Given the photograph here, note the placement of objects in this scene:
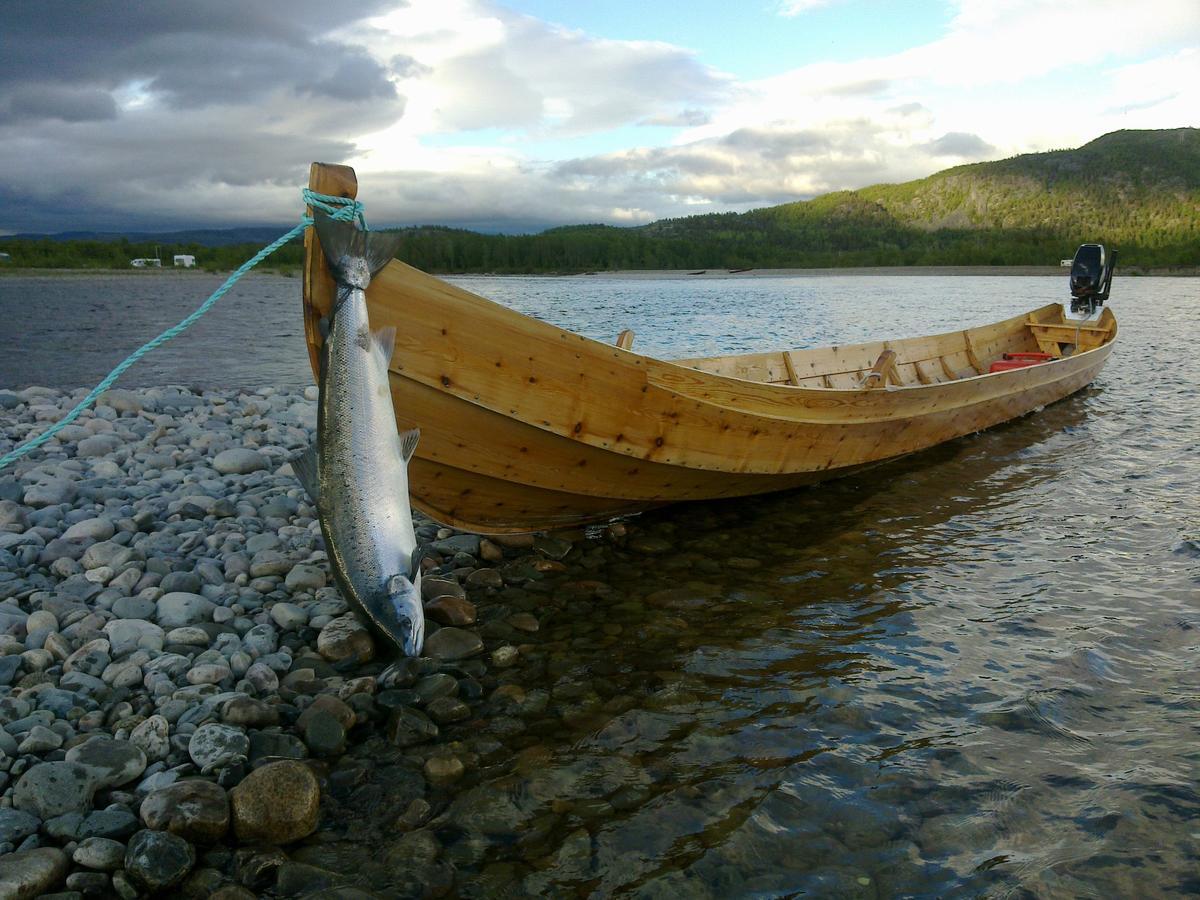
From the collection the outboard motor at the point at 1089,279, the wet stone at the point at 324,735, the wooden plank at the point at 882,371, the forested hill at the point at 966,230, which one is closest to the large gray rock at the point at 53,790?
the wet stone at the point at 324,735

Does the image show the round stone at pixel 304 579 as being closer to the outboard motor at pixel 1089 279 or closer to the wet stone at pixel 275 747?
the wet stone at pixel 275 747

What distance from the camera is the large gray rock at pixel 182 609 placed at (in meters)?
5.31

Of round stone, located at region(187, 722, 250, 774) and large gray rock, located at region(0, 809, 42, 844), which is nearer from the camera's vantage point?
large gray rock, located at region(0, 809, 42, 844)

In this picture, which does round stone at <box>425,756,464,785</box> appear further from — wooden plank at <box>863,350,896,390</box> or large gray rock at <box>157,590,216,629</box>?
wooden plank at <box>863,350,896,390</box>

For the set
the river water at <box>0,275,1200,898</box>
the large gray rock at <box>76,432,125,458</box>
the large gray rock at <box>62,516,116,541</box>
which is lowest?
the river water at <box>0,275,1200,898</box>

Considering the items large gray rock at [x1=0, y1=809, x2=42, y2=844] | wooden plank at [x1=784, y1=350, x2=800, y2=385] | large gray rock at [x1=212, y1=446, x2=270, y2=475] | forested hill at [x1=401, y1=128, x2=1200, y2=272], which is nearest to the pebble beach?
large gray rock at [x1=0, y1=809, x2=42, y2=844]

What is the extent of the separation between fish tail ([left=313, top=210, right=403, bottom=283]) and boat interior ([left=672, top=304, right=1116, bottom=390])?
13.0ft

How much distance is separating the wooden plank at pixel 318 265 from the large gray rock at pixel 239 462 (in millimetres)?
4478

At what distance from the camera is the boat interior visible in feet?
34.1

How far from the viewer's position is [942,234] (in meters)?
153

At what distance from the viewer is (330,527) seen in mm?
4383

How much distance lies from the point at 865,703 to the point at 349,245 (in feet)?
13.9

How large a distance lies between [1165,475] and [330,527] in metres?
10.7

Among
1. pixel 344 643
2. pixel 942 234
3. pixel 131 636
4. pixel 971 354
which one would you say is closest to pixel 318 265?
pixel 344 643
